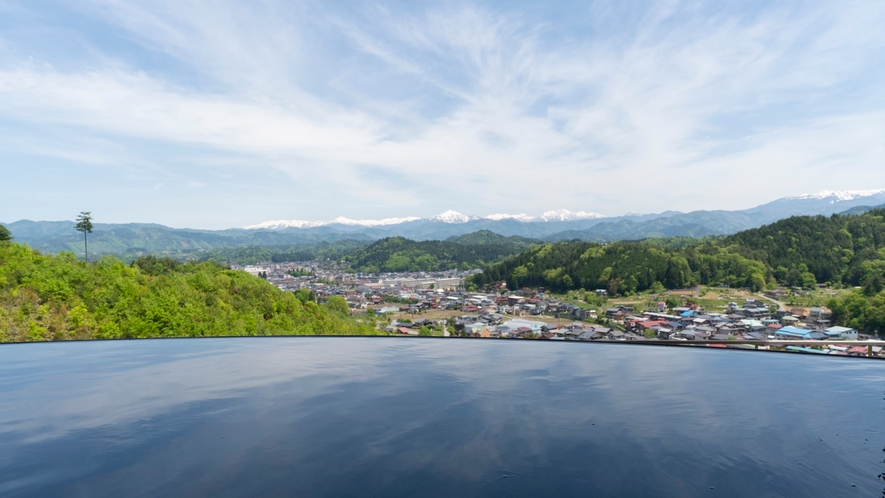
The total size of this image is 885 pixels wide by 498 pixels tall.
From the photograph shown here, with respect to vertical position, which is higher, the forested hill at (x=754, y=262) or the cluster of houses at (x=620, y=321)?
the forested hill at (x=754, y=262)

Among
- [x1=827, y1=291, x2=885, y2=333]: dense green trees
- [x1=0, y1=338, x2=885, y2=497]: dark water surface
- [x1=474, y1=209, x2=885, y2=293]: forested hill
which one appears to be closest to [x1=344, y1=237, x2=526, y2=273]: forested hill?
[x1=474, y1=209, x2=885, y2=293]: forested hill

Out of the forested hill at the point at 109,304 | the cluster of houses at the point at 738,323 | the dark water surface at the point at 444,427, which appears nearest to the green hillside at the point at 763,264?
the cluster of houses at the point at 738,323

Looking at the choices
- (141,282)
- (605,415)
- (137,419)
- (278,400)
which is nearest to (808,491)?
(605,415)

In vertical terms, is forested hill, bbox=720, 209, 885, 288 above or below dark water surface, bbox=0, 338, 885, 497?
above

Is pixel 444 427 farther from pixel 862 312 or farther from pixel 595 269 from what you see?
pixel 595 269

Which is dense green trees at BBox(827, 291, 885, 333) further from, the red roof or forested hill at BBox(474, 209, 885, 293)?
the red roof

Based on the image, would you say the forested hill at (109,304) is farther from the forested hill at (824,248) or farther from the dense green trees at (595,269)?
the forested hill at (824,248)

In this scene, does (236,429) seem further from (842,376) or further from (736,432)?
(842,376)
